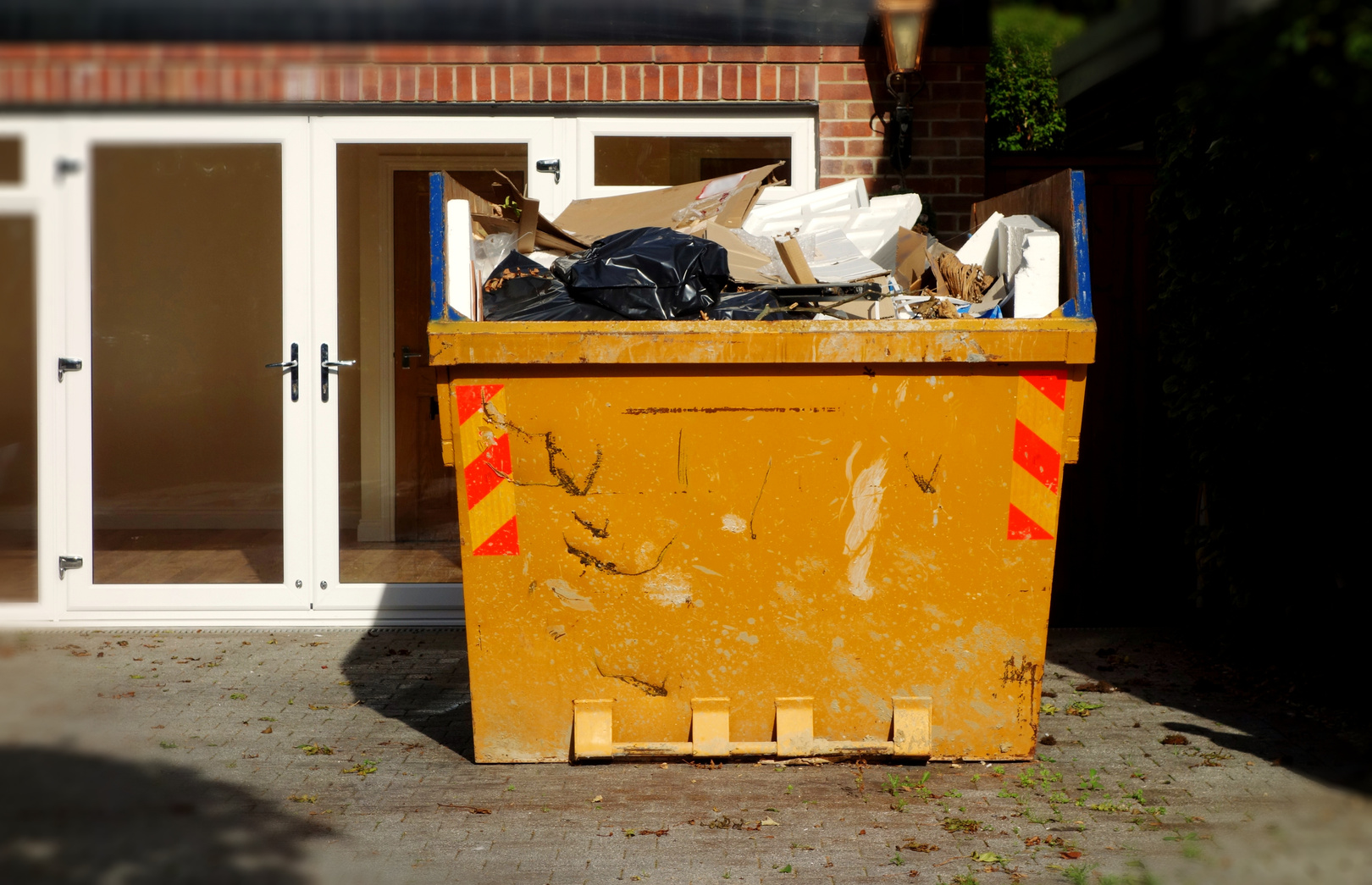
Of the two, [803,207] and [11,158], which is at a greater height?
[803,207]

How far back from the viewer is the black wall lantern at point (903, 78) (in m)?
4.71

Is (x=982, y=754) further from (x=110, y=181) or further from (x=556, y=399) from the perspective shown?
(x=110, y=181)

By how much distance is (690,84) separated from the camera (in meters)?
5.20

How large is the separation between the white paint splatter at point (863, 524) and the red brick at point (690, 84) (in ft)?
8.72

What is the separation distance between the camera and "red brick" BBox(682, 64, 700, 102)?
5.16 m

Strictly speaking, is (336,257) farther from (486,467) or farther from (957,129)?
(957,129)

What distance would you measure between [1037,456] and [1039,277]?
0.58 m

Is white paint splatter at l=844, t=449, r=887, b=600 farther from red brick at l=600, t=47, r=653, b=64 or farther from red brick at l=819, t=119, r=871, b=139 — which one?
red brick at l=819, t=119, r=871, b=139

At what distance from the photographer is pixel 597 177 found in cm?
534

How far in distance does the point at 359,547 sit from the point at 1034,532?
342 cm

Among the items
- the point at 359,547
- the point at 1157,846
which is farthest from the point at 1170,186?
the point at 359,547

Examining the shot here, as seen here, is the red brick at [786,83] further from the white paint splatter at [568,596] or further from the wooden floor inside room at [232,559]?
the white paint splatter at [568,596]

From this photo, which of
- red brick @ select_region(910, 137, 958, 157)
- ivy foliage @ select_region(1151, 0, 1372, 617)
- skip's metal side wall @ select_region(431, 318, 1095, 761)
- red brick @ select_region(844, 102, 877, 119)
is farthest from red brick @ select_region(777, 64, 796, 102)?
skip's metal side wall @ select_region(431, 318, 1095, 761)

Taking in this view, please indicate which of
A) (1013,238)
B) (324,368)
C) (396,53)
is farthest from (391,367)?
(396,53)
